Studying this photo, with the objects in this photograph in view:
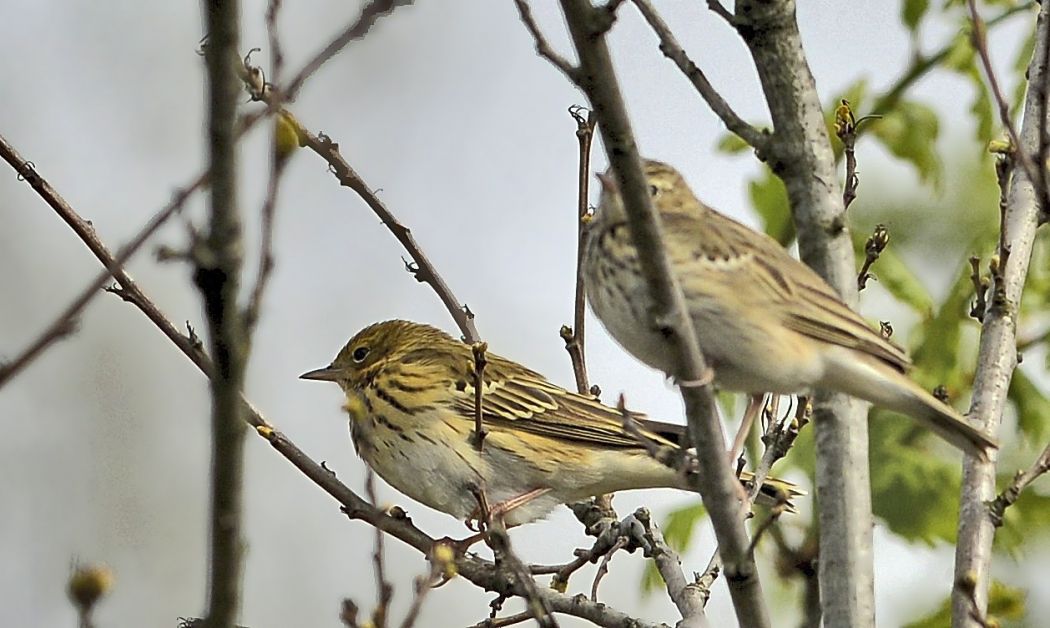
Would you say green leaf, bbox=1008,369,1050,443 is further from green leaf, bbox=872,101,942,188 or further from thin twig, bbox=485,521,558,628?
thin twig, bbox=485,521,558,628

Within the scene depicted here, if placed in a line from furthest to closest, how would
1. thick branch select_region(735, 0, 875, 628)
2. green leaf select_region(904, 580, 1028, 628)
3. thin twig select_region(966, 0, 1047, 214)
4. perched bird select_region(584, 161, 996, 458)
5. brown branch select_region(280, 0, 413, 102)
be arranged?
1. perched bird select_region(584, 161, 996, 458)
2. thick branch select_region(735, 0, 875, 628)
3. green leaf select_region(904, 580, 1028, 628)
4. thin twig select_region(966, 0, 1047, 214)
5. brown branch select_region(280, 0, 413, 102)

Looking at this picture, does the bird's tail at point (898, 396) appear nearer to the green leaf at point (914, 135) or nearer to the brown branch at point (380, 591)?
the brown branch at point (380, 591)

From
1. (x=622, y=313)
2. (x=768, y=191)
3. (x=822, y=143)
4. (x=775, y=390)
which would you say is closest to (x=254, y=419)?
(x=622, y=313)

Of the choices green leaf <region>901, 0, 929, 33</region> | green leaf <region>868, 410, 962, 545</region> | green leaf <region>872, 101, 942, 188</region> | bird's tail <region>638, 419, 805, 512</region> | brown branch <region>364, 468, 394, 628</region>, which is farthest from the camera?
green leaf <region>872, 101, 942, 188</region>

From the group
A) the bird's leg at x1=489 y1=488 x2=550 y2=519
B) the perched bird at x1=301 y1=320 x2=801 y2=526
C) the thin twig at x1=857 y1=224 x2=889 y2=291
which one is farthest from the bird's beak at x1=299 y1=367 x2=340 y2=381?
the thin twig at x1=857 y1=224 x2=889 y2=291

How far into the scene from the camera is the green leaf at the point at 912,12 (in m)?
5.34

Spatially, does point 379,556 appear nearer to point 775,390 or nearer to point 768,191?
point 775,390

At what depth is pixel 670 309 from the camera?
267 cm

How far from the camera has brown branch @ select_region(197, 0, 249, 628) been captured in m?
1.66

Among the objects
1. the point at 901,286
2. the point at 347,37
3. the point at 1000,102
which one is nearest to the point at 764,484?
the point at 901,286

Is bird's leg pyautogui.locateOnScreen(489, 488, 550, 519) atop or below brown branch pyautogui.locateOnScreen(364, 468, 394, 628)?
atop

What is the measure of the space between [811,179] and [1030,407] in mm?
2147

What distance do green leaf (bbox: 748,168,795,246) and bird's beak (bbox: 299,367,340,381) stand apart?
1.98 m

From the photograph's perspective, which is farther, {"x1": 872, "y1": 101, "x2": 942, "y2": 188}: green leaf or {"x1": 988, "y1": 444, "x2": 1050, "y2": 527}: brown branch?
{"x1": 872, "y1": 101, "x2": 942, "y2": 188}: green leaf
